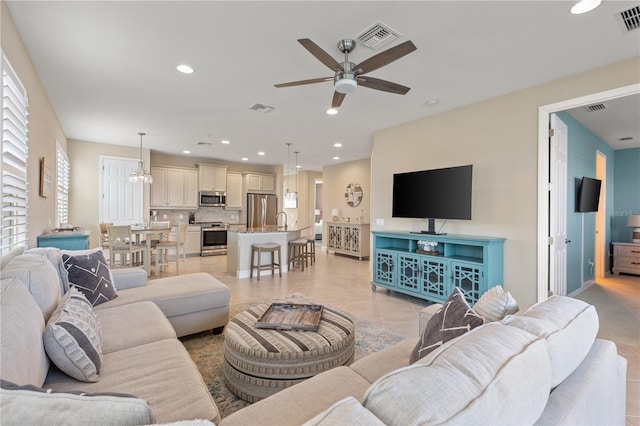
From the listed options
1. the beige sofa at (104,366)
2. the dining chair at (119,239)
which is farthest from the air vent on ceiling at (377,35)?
the dining chair at (119,239)

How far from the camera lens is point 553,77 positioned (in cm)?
318

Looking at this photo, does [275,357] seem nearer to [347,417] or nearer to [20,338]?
[20,338]

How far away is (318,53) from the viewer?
7.14 ft

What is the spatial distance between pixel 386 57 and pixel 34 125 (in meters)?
3.76

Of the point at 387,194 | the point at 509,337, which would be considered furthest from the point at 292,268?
the point at 509,337

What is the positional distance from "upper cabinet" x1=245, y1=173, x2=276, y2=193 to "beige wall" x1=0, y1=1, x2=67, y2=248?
4853mm

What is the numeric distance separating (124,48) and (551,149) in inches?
177

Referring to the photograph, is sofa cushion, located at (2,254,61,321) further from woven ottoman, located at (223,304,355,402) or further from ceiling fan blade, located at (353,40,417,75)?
ceiling fan blade, located at (353,40,417,75)

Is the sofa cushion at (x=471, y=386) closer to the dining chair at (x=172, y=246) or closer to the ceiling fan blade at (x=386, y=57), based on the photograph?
the ceiling fan blade at (x=386, y=57)

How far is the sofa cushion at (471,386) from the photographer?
2.11ft

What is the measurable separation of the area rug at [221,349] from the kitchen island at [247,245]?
202 cm

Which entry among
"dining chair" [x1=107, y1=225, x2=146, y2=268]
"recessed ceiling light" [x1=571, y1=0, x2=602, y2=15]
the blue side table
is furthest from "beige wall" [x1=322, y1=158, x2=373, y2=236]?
the blue side table

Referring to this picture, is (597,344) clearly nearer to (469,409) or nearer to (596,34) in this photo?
(469,409)

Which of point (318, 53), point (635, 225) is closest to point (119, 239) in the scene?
point (318, 53)
